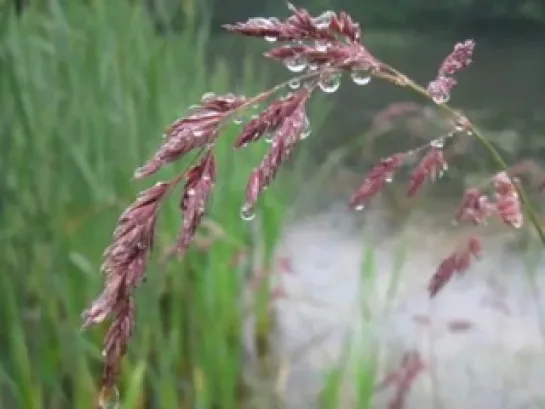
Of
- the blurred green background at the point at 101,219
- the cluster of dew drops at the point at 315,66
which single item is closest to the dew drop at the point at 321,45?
the cluster of dew drops at the point at 315,66

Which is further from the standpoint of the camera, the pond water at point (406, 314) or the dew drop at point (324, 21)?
the pond water at point (406, 314)

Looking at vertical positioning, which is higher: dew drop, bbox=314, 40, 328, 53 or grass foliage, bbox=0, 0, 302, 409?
dew drop, bbox=314, 40, 328, 53

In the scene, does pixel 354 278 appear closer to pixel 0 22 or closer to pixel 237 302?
pixel 237 302

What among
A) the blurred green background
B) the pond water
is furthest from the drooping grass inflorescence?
the pond water

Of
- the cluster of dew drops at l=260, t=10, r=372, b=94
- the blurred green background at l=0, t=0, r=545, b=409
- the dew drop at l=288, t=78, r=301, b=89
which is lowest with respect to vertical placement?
the blurred green background at l=0, t=0, r=545, b=409

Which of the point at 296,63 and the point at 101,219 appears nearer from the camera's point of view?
the point at 296,63

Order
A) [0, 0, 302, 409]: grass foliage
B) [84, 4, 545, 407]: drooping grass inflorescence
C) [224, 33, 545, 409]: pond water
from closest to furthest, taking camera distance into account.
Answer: [84, 4, 545, 407]: drooping grass inflorescence
[0, 0, 302, 409]: grass foliage
[224, 33, 545, 409]: pond water

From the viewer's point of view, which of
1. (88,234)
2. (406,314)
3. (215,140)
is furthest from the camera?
(406,314)

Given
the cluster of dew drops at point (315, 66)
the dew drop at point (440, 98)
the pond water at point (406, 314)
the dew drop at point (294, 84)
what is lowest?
the pond water at point (406, 314)

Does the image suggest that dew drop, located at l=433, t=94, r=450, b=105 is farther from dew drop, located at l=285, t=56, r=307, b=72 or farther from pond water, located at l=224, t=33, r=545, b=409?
pond water, located at l=224, t=33, r=545, b=409

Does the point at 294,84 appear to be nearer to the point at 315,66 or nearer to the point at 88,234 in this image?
the point at 315,66

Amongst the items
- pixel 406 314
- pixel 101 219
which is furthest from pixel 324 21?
pixel 406 314

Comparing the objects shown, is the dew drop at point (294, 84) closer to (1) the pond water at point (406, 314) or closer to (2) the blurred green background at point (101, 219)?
(2) the blurred green background at point (101, 219)
